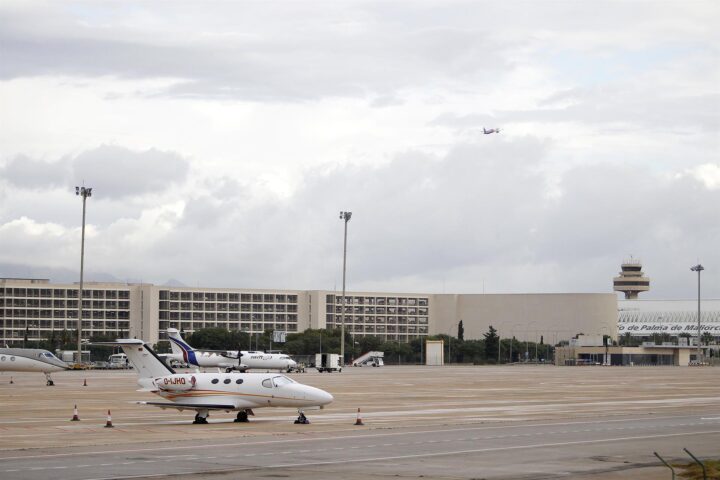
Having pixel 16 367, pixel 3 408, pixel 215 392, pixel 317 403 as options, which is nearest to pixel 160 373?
pixel 215 392

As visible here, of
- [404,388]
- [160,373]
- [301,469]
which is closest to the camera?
[301,469]

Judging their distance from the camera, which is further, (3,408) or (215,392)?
(3,408)

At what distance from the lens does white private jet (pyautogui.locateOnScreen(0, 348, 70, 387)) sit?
97.6 m

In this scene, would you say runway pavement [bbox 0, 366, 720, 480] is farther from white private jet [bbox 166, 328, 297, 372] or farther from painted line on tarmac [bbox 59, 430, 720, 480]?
white private jet [bbox 166, 328, 297, 372]

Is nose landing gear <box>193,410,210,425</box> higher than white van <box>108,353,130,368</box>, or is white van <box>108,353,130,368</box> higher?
nose landing gear <box>193,410,210,425</box>

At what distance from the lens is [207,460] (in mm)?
34406

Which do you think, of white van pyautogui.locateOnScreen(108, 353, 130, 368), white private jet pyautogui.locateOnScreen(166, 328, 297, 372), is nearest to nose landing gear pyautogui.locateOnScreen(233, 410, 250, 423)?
white private jet pyautogui.locateOnScreen(166, 328, 297, 372)

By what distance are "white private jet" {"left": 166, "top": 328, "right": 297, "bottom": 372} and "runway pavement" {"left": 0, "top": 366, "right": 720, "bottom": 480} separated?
2235 inches

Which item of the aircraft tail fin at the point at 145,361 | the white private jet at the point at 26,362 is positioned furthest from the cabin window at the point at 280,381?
the white private jet at the point at 26,362

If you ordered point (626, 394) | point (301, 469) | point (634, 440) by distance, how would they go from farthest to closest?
1. point (626, 394)
2. point (634, 440)
3. point (301, 469)

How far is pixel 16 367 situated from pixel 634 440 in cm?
6952

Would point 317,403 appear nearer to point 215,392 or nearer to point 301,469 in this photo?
point 215,392

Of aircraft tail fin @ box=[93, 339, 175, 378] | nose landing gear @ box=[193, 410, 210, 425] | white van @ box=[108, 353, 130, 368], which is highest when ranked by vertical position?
aircraft tail fin @ box=[93, 339, 175, 378]

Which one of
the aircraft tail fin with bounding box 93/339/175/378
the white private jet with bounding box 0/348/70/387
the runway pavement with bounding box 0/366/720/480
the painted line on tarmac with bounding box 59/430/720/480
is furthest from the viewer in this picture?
the white private jet with bounding box 0/348/70/387
